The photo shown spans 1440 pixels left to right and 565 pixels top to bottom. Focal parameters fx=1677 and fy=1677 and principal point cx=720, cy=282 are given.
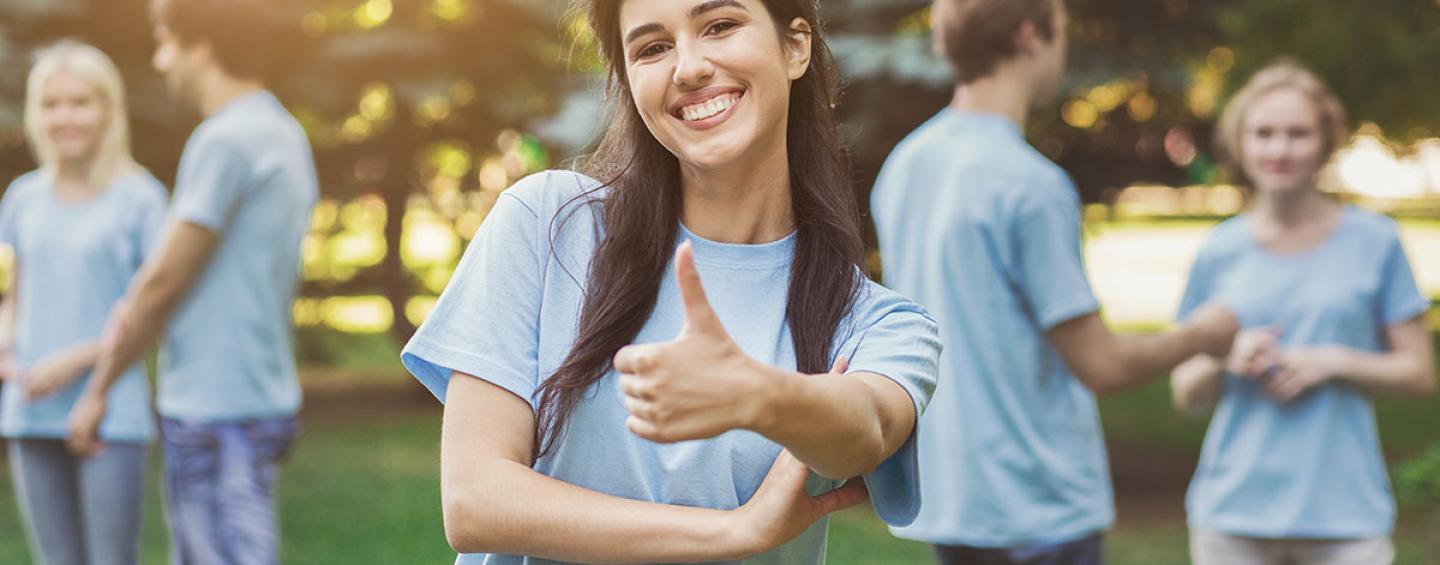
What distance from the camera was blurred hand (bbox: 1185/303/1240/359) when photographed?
4.04m


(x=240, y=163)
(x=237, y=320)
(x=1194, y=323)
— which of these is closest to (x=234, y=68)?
(x=240, y=163)

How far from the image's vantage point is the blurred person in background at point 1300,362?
436 cm

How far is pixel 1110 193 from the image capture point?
1038 cm

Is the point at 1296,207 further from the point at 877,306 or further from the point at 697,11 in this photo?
the point at 697,11

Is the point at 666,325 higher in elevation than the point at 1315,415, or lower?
higher

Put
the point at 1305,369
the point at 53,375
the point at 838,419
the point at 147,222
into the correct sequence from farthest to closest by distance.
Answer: the point at 147,222 < the point at 53,375 < the point at 1305,369 < the point at 838,419

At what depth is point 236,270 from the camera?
15.0 feet

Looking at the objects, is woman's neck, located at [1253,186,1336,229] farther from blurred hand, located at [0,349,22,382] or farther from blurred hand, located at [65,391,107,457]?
blurred hand, located at [0,349,22,382]

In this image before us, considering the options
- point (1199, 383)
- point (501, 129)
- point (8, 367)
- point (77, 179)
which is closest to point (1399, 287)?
point (1199, 383)

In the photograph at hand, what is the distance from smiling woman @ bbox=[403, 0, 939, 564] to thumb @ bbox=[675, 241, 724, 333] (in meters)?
0.22

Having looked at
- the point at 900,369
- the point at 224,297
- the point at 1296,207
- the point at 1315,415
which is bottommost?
the point at 1315,415

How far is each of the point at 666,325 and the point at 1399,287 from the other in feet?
9.95

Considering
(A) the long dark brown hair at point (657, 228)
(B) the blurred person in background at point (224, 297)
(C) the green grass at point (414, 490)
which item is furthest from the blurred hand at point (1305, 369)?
(B) the blurred person in background at point (224, 297)

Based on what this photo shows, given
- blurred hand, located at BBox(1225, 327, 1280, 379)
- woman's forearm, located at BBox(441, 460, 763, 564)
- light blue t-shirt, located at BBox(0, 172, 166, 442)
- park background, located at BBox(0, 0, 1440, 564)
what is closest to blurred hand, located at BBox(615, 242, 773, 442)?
woman's forearm, located at BBox(441, 460, 763, 564)
